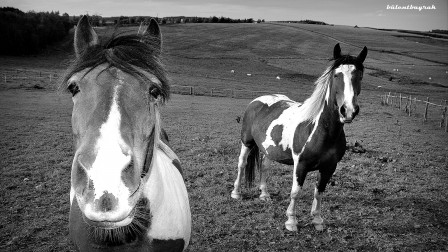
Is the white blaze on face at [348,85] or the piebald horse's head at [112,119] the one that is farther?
the white blaze on face at [348,85]

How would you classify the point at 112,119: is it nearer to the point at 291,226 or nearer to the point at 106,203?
the point at 106,203

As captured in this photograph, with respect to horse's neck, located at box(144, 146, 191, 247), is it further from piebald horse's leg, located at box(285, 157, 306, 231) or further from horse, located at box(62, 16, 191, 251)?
piebald horse's leg, located at box(285, 157, 306, 231)

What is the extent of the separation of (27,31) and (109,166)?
57.4 m

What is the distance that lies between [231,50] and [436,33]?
68.2 meters

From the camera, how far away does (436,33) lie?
84688 millimetres

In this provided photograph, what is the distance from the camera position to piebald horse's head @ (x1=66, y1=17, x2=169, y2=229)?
1366 mm

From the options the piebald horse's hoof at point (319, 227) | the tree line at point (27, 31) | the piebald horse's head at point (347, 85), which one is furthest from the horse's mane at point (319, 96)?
the tree line at point (27, 31)

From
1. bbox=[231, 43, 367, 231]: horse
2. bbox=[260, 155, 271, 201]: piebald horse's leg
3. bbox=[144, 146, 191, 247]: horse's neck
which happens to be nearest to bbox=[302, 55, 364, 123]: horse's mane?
bbox=[231, 43, 367, 231]: horse

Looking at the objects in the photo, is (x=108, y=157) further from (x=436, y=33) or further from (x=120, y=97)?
(x=436, y=33)

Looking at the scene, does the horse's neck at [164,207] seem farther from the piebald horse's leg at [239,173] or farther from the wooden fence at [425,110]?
Result: the wooden fence at [425,110]

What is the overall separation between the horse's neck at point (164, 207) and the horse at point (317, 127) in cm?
282

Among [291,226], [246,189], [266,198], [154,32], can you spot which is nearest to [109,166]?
[154,32]

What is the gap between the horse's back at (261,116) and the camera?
5.77 m

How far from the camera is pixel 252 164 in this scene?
6.32 metres
